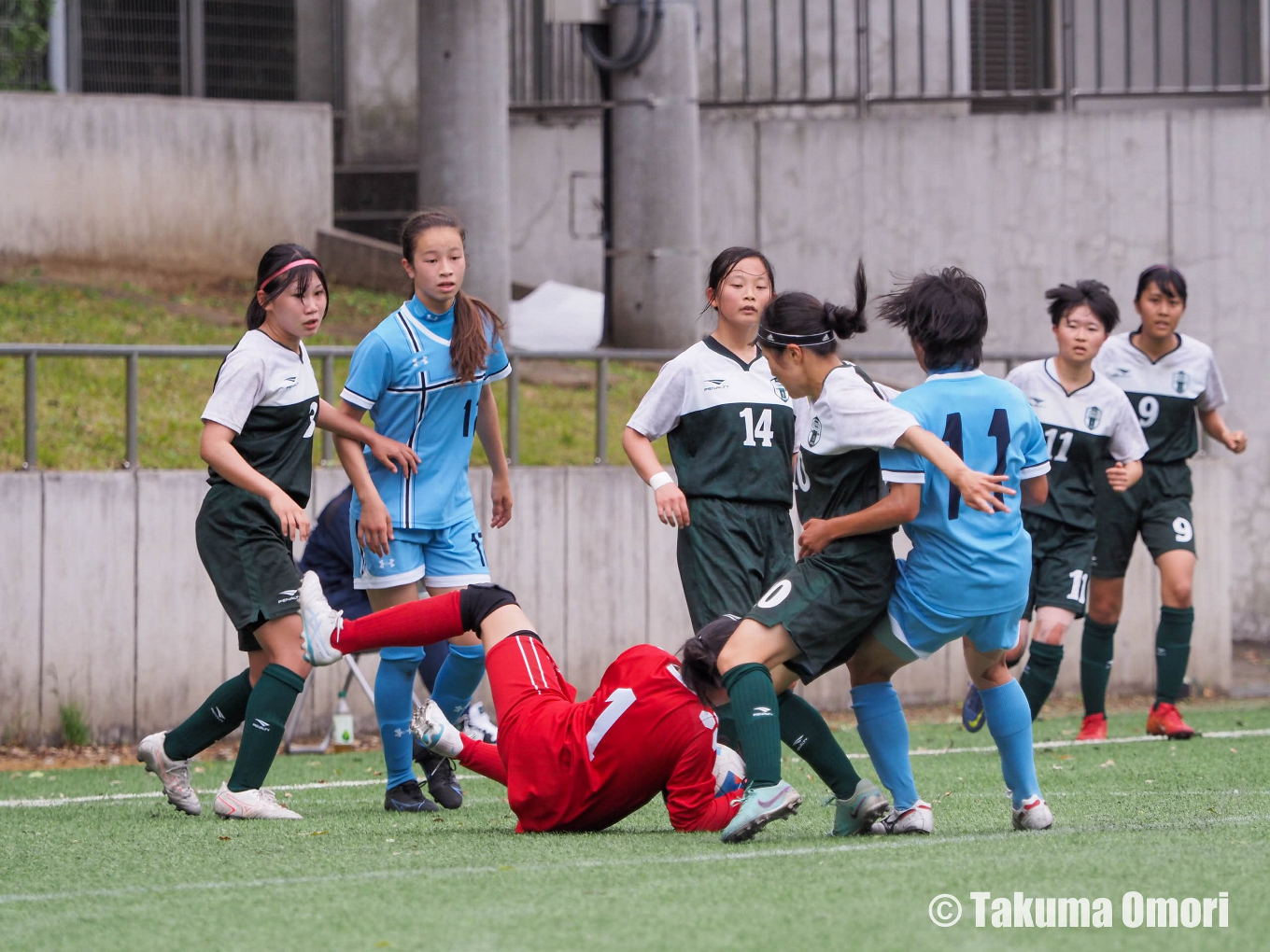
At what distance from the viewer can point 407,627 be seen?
200 inches

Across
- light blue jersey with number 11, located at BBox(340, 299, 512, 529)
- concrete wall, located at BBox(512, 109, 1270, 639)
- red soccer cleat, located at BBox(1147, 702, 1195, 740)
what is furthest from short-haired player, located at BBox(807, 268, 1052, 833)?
concrete wall, located at BBox(512, 109, 1270, 639)

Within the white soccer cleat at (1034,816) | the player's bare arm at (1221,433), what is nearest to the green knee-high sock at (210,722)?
the white soccer cleat at (1034,816)

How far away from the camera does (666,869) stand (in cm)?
412

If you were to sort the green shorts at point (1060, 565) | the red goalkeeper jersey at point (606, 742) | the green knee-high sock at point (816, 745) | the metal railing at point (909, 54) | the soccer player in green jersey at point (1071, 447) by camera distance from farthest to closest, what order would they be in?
1. the metal railing at point (909, 54)
2. the green shorts at point (1060, 565)
3. the soccer player in green jersey at point (1071, 447)
4. the green knee-high sock at point (816, 745)
5. the red goalkeeper jersey at point (606, 742)

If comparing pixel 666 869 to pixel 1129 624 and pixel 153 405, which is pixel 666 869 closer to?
pixel 153 405

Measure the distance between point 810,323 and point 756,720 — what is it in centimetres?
113

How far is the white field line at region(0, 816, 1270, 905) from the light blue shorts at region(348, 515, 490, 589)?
1697 millimetres

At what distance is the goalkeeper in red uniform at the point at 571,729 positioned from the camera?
472cm

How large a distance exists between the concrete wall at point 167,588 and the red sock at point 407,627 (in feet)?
13.3

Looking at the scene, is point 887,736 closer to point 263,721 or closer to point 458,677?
point 458,677

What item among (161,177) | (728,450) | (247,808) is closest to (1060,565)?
(728,450)

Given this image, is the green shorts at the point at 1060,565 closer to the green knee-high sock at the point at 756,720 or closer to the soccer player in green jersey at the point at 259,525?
the green knee-high sock at the point at 756,720

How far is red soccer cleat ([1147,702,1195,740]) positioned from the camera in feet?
26.2

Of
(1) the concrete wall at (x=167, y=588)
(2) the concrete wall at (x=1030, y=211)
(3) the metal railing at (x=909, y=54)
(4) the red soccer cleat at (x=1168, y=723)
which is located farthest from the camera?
(3) the metal railing at (x=909, y=54)
